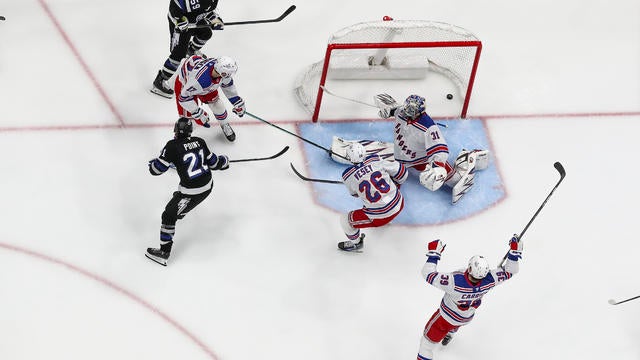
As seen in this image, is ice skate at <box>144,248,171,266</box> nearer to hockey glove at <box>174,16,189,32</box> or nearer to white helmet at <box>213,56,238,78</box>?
white helmet at <box>213,56,238,78</box>

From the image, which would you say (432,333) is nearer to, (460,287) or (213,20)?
(460,287)

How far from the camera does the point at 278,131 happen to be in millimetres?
7312

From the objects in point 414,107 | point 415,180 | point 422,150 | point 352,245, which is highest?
point 414,107

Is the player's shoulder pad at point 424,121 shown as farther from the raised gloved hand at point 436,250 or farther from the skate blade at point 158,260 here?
the skate blade at point 158,260

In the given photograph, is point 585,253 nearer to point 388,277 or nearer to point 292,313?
point 388,277

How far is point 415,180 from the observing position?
23.4 feet

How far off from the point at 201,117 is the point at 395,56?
1.62 meters

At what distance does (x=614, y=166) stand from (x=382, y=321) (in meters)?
2.10

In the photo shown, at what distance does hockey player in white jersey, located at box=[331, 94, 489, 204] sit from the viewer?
22.2ft

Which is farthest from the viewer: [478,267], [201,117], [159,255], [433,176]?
[201,117]

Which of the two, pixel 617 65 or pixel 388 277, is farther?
pixel 617 65

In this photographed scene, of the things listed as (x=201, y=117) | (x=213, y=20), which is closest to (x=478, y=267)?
(x=201, y=117)

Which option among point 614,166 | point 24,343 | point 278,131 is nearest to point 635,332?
point 614,166

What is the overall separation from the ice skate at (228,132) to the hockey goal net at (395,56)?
58cm
